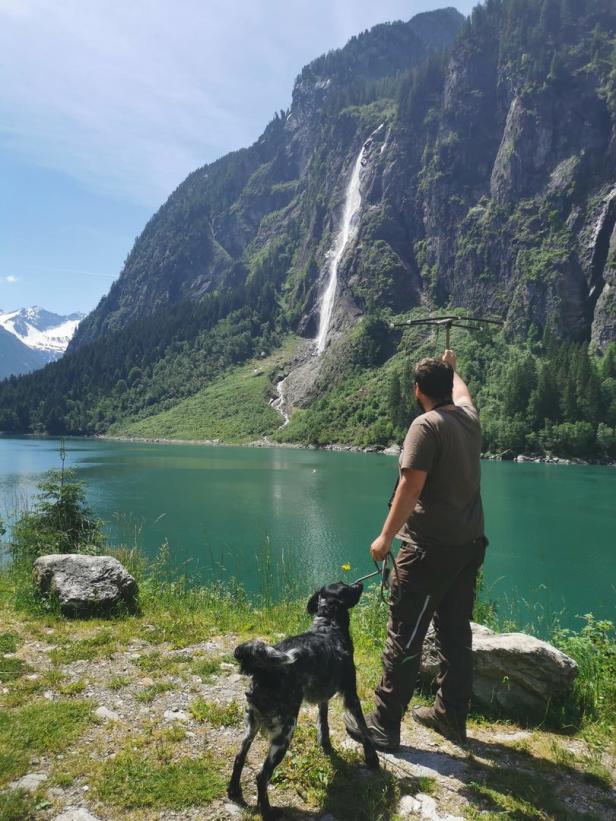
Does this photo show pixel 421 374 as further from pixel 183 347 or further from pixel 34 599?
pixel 183 347

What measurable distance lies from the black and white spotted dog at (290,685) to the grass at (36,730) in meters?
1.64

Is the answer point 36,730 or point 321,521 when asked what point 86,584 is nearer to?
point 36,730

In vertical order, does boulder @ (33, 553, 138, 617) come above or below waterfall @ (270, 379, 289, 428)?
below

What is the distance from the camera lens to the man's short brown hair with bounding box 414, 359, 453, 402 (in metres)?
4.89

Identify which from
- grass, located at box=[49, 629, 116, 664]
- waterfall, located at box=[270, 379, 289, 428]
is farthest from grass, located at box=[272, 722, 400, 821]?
waterfall, located at box=[270, 379, 289, 428]

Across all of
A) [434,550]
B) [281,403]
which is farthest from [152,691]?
[281,403]

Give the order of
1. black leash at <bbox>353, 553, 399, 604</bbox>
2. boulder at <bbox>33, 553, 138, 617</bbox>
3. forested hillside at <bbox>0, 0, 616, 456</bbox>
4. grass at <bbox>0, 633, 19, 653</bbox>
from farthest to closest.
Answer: forested hillside at <bbox>0, 0, 616, 456</bbox>, boulder at <bbox>33, 553, 138, 617</bbox>, grass at <bbox>0, 633, 19, 653</bbox>, black leash at <bbox>353, 553, 399, 604</bbox>

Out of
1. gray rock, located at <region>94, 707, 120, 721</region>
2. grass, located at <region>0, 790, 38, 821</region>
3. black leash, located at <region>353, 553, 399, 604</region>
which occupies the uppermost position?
black leash, located at <region>353, 553, 399, 604</region>

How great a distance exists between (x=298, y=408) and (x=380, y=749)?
13288cm

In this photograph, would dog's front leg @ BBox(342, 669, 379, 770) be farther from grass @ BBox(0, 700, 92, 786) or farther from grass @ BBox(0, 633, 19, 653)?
grass @ BBox(0, 633, 19, 653)

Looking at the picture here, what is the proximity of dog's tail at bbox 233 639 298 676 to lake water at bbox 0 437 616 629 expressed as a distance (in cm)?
596

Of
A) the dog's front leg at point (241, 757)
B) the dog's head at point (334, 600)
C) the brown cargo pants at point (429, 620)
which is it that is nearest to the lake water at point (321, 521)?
the brown cargo pants at point (429, 620)

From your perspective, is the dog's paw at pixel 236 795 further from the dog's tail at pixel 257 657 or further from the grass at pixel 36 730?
the grass at pixel 36 730

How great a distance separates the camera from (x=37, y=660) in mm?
6336
